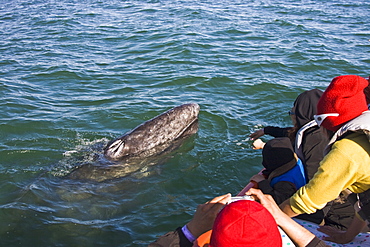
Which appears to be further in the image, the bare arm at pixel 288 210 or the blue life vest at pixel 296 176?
the blue life vest at pixel 296 176


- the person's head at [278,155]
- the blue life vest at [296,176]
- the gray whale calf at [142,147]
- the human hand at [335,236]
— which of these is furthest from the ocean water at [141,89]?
the human hand at [335,236]

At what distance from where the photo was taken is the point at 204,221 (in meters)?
3.33

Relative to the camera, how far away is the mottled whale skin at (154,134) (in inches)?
281

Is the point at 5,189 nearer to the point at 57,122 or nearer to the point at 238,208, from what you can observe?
the point at 57,122

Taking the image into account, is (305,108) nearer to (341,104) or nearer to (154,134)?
(341,104)

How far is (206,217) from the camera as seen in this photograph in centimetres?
333

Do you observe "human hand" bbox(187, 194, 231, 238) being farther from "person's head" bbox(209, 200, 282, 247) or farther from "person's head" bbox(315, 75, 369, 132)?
"person's head" bbox(315, 75, 369, 132)

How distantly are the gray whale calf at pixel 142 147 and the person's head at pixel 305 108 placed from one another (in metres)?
2.68

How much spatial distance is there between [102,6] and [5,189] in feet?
43.3

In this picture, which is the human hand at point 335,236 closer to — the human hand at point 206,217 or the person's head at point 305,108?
the human hand at point 206,217

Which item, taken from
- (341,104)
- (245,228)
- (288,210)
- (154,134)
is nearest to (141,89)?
(154,134)

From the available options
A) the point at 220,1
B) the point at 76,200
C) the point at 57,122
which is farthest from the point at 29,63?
the point at 220,1

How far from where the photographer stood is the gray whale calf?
270 inches

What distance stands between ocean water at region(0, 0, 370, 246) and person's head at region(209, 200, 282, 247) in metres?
3.12
